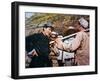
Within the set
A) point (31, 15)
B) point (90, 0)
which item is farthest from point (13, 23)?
point (90, 0)

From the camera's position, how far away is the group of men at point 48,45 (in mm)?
1407

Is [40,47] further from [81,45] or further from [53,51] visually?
[81,45]

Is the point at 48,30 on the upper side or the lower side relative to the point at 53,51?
upper

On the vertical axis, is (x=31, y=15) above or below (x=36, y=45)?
above

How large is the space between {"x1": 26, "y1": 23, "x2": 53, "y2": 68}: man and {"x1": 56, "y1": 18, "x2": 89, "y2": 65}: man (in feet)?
0.43

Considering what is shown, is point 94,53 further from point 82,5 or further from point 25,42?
point 25,42

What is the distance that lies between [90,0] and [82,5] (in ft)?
0.22

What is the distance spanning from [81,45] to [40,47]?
253 mm

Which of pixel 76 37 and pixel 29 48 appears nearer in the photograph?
pixel 29 48

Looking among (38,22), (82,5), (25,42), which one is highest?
(82,5)

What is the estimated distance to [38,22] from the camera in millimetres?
1417

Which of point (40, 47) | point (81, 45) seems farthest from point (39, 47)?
point (81, 45)

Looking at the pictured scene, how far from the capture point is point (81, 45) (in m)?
1.52

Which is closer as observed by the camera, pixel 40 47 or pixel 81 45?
pixel 40 47
